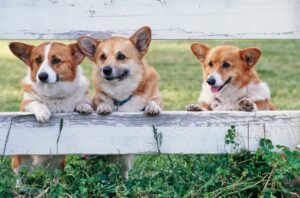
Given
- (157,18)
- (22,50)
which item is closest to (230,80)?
(157,18)

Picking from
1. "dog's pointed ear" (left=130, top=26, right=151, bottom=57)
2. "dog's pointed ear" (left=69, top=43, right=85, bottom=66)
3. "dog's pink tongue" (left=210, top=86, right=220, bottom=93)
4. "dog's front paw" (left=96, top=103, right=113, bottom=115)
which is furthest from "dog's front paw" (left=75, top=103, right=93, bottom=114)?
"dog's pink tongue" (left=210, top=86, right=220, bottom=93)

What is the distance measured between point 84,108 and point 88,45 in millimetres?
474

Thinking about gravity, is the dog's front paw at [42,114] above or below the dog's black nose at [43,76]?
below

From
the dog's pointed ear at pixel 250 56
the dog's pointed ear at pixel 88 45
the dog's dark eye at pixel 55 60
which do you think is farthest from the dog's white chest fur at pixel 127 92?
the dog's pointed ear at pixel 250 56

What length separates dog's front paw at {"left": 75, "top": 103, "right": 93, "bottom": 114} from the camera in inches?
186

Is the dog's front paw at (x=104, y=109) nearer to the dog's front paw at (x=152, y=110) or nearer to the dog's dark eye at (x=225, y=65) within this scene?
the dog's front paw at (x=152, y=110)

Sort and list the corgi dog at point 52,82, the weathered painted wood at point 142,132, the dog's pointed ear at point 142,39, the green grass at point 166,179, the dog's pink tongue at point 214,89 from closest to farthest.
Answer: the green grass at point 166,179 < the weathered painted wood at point 142,132 < the dog's pointed ear at point 142,39 < the corgi dog at point 52,82 < the dog's pink tongue at point 214,89

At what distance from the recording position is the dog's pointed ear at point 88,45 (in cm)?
489

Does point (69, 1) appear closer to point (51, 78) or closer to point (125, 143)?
point (51, 78)

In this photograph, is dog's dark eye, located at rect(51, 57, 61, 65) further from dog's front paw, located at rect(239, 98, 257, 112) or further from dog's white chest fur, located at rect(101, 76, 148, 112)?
dog's front paw, located at rect(239, 98, 257, 112)

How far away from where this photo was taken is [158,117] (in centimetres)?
467

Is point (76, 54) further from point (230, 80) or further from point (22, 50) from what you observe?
point (230, 80)

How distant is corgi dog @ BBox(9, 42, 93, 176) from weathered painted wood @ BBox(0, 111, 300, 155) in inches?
17.5

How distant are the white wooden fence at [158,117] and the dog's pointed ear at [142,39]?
0.36 feet
